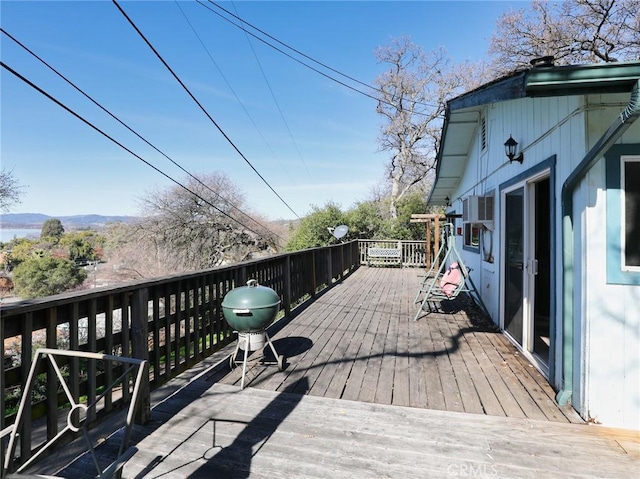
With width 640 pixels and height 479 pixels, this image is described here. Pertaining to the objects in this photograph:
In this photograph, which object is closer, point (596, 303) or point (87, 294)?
point (87, 294)

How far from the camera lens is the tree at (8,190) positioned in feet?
53.6

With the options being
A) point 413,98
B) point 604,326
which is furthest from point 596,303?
point 413,98

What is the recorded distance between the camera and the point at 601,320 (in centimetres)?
232

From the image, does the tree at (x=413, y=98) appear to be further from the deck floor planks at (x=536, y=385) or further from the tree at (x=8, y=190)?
the tree at (x=8, y=190)

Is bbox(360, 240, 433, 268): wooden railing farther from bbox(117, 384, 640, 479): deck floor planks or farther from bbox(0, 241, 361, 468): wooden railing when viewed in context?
bbox(117, 384, 640, 479): deck floor planks

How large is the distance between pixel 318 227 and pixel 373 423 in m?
11.9

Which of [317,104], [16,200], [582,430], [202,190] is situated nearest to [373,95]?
[317,104]

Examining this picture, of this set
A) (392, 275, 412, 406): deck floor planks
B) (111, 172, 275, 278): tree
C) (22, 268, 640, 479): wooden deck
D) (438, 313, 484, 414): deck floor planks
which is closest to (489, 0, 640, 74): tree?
(392, 275, 412, 406): deck floor planks

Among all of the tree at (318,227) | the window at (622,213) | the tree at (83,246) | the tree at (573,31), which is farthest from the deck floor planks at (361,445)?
the tree at (83,246)

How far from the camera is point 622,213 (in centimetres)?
229

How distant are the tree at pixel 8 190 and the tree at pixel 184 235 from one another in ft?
16.1

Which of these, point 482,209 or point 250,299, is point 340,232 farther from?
point 250,299

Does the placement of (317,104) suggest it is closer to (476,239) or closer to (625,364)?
(476,239)

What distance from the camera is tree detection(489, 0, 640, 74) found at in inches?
489
